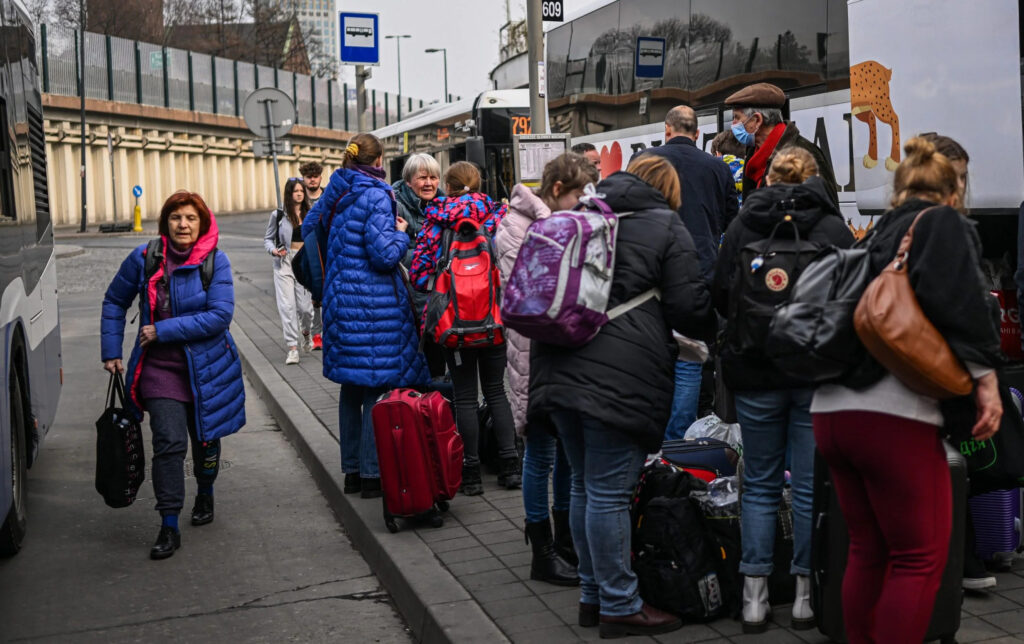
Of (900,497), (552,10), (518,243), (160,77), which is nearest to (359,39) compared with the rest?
(552,10)

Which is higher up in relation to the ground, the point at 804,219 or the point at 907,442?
the point at 804,219

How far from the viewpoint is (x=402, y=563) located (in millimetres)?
5539

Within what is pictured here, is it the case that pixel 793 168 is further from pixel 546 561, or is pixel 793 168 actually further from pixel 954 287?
pixel 546 561

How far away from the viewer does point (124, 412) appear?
6418 mm

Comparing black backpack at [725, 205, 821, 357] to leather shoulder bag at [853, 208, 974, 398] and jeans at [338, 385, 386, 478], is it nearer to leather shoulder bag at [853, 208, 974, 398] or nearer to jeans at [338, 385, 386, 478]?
leather shoulder bag at [853, 208, 974, 398]

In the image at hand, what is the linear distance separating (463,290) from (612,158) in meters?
7.39

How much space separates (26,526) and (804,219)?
15.7 feet

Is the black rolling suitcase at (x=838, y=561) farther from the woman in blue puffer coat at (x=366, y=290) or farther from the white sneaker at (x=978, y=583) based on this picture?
the woman in blue puffer coat at (x=366, y=290)

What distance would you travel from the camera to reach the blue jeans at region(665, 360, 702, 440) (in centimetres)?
662

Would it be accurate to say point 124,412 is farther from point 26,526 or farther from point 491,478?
point 491,478

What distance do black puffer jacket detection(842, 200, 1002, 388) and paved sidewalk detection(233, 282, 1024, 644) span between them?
1.34 metres

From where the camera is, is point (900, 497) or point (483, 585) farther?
point (483, 585)

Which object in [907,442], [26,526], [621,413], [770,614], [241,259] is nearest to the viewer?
[907,442]

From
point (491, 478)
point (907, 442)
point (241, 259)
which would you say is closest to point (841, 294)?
point (907, 442)
